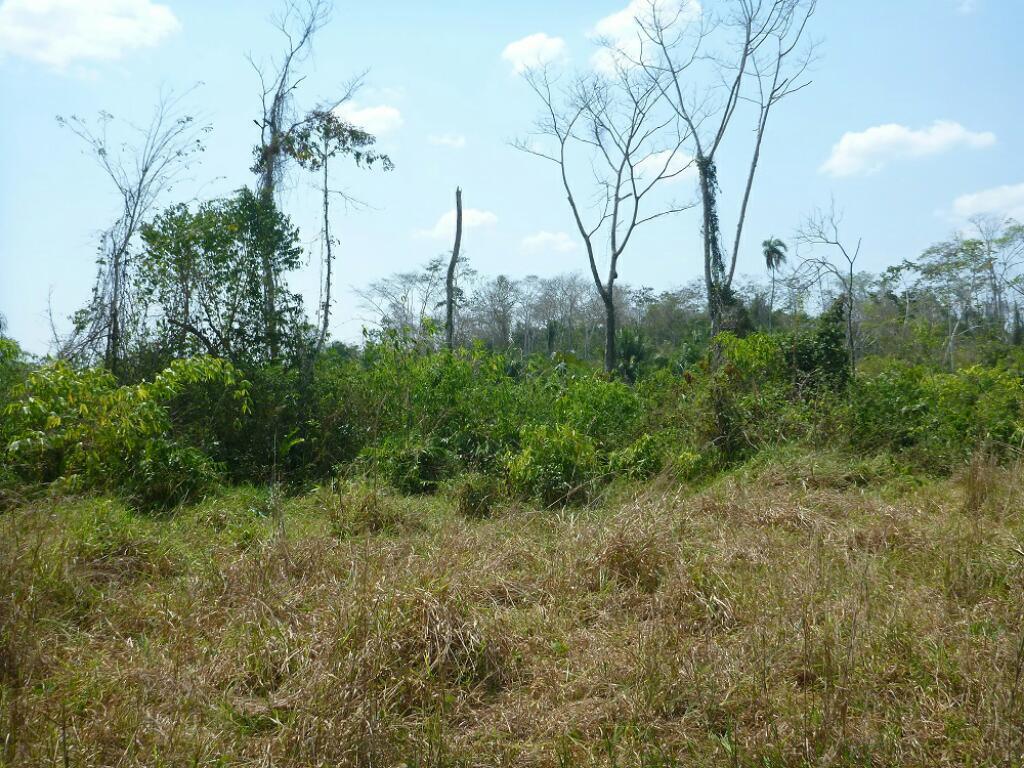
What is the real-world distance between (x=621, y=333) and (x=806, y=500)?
1838cm

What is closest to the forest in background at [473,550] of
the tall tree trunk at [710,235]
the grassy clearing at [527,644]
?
the grassy clearing at [527,644]

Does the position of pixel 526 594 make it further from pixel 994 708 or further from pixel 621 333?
pixel 621 333

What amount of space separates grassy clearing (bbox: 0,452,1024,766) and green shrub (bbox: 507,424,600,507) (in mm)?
1705

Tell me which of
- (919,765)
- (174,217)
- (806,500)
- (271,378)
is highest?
(174,217)

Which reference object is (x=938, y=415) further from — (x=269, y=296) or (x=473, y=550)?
(x=269, y=296)

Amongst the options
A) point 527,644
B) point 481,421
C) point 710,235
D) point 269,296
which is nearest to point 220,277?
point 269,296

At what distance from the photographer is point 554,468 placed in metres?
7.32

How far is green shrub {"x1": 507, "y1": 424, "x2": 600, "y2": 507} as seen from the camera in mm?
7188

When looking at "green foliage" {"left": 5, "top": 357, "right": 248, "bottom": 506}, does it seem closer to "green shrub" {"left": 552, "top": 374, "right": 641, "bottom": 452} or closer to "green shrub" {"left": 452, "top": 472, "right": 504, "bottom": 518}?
"green shrub" {"left": 452, "top": 472, "right": 504, "bottom": 518}

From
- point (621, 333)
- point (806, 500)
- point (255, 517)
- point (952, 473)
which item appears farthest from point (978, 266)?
point (255, 517)

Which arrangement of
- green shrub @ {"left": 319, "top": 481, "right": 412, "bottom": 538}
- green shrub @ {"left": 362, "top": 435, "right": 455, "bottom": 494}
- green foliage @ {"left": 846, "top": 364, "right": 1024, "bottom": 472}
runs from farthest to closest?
1. green shrub @ {"left": 362, "top": 435, "right": 455, "bottom": 494}
2. green foliage @ {"left": 846, "top": 364, "right": 1024, "bottom": 472}
3. green shrub @ {"left": 319, "top": 481, "right": 412, "bottom": 538}

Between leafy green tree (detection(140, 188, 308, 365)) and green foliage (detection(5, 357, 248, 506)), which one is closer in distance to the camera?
green foliage (detection(5, 357, 248, 506))

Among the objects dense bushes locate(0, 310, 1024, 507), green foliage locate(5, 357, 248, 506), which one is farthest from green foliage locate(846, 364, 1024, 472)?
green foliage locate(5, 357, 248, 506)

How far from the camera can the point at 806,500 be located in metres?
6.04
